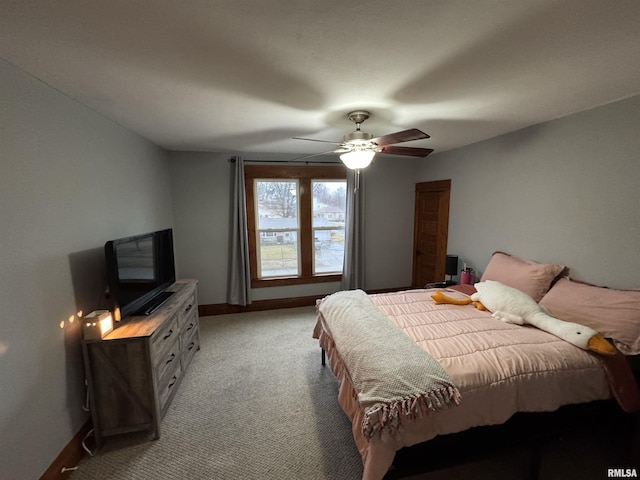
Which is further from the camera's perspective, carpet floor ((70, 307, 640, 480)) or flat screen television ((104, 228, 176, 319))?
flat screen television ((104, 228, 176, 319))

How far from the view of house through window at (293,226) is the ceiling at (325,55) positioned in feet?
5.93

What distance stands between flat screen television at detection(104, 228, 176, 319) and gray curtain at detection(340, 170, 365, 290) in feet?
8.15

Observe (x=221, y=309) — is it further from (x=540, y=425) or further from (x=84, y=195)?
(x=540, y=425)

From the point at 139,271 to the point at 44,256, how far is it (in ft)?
2.26

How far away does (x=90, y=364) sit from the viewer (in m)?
1.78

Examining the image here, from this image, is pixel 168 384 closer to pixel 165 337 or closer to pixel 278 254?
pixel 165 337

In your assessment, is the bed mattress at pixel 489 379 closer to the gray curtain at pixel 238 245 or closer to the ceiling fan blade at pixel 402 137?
the ceiling fan blade at pixel 402 137

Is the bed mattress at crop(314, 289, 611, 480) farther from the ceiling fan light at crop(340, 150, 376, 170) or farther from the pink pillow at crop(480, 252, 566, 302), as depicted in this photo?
the ceiling fan light at crop(340, 150, 376, 170)

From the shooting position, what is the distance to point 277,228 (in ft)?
13.6

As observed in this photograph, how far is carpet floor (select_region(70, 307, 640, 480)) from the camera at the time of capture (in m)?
1.56

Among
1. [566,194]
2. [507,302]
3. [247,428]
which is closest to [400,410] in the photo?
[247,428]

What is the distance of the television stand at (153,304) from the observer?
2155 mm

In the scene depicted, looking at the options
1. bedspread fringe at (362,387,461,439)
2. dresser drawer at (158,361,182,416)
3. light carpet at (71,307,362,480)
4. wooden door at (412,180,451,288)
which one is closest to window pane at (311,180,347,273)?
wooden door at (412,180,451,288)

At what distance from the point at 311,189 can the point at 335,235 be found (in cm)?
86
